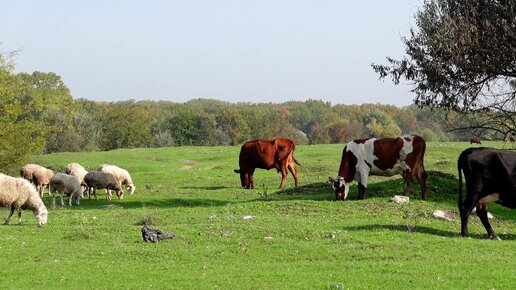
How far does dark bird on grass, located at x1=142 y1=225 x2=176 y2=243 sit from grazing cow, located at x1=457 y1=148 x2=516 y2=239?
337 inches

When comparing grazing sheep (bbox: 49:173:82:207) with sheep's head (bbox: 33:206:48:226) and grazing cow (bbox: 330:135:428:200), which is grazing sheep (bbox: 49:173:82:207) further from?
grazing cow (bbox: 330:135:428:200)

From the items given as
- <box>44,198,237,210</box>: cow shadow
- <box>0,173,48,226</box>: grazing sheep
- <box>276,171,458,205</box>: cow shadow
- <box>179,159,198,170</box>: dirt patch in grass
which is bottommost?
<box>44,198,237,210</box>: cow shadow

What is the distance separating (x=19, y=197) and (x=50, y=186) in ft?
31.0

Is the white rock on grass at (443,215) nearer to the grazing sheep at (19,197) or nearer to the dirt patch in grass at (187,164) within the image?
the grazing sheep at (19,197)

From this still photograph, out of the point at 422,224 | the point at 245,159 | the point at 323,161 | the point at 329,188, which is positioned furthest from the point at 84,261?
the point at 323,161

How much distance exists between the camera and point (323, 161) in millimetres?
51219

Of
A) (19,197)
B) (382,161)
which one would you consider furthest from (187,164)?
(19,197)

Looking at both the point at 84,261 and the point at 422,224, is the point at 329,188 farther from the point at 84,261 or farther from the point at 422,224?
the point at 84,261

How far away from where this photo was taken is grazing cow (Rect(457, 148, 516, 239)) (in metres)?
18.7

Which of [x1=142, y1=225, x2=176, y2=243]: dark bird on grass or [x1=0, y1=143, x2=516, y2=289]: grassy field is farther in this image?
[x1=142, y1=225, x2=176, y2=243]: dark bird on grass

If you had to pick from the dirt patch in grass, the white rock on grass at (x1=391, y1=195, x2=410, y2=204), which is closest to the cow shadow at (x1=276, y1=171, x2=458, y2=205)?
the white rock on grass at (x1=391, y1=195, x2=410, y2=204)

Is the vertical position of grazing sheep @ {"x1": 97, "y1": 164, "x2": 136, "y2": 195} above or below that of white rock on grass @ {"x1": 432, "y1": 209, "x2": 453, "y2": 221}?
above

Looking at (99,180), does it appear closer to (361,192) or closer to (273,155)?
(273,155)

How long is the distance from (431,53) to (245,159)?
13.3 metres
